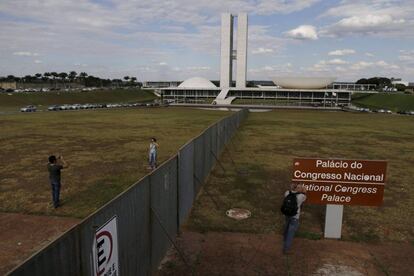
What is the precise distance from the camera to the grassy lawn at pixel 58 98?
88.9 m

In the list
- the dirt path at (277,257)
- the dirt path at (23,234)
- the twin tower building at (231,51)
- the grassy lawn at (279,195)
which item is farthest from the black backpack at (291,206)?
the twin tower building at (231,51)

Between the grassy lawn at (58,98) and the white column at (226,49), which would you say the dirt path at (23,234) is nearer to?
the grassy lawn at (58,98)

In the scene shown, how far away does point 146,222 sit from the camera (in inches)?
297

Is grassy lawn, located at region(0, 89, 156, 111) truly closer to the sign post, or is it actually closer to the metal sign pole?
the sign post

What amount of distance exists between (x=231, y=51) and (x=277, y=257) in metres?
136

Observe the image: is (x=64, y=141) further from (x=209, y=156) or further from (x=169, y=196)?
(x=169, y=196)

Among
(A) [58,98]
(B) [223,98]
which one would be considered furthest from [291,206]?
(B) [223,98]

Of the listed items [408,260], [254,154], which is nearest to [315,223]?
[408,260]

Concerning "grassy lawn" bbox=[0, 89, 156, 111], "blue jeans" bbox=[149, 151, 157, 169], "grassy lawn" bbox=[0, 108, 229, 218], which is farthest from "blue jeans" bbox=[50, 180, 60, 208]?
"grassy lawn" bbox=[0, 89, 156, 111]

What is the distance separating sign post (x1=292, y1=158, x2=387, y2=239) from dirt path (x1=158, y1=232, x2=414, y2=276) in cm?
82

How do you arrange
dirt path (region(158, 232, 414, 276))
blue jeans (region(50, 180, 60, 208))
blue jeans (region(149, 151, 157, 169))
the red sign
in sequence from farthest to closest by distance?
blue jeans (region(149, 151, 157, 169)) < blue jeans (region(50, 180, 60, 208)) < the red sign < dirt path (region(158, 232, 414, 276))

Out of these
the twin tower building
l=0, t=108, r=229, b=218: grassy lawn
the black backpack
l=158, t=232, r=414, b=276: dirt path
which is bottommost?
l=158, t=232, r=414, b=276: dirt path

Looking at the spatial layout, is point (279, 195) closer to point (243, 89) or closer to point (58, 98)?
point (58, 98)

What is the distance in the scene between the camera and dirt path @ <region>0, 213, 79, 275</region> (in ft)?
29.1
